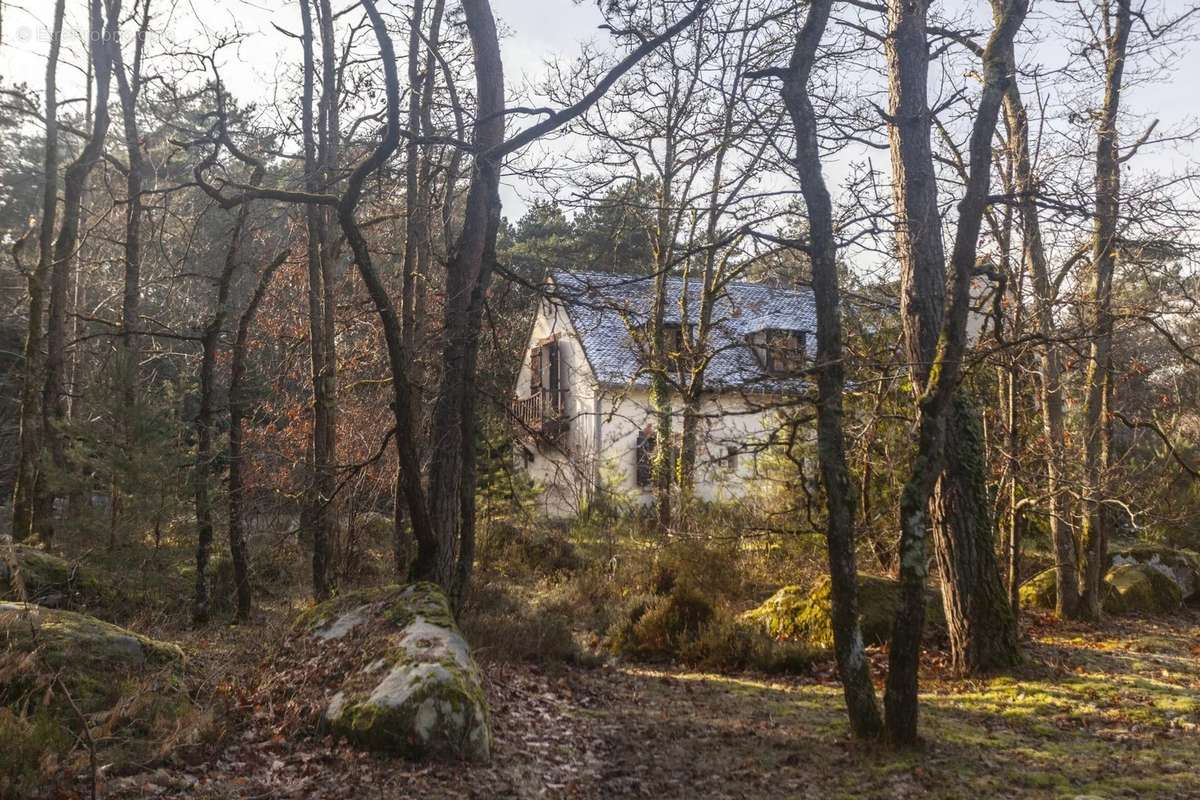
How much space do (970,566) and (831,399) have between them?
308 cm

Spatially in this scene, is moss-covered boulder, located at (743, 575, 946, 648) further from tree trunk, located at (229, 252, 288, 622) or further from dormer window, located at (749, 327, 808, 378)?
tree trunk, located at (229, 252, 288, 622)

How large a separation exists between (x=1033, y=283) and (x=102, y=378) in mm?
11543

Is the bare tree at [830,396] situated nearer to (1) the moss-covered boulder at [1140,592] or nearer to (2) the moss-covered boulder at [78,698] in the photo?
(2) the moss-covered boulder at [78,698]

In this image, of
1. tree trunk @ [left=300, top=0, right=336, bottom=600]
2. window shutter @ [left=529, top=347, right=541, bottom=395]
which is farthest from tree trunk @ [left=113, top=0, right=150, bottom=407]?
window shutter @ [left=529, top=347, right=541, bottom=395]

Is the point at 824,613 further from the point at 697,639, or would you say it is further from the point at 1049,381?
the point at 1049,381

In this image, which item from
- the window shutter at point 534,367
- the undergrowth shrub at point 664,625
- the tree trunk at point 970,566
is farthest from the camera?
the window shutter at point 534,367

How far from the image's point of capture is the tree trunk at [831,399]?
21.5 ft

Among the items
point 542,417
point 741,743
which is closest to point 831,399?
point 741,743

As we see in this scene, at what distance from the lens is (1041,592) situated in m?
13.0

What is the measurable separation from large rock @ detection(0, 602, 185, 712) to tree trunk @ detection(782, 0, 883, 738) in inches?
193

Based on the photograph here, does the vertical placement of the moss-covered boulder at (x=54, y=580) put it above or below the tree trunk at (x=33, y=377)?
below

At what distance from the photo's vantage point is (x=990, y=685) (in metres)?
8.41

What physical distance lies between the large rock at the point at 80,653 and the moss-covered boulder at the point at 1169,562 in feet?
44.0

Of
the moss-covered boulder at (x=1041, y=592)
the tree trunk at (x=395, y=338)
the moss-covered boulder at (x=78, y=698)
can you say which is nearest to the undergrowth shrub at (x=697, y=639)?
A: the tree trunk at (x=395, y=338)
